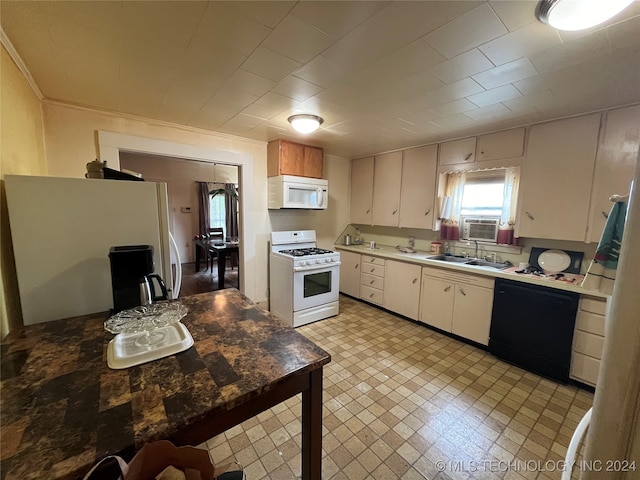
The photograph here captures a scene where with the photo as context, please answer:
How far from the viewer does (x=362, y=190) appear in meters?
4.26

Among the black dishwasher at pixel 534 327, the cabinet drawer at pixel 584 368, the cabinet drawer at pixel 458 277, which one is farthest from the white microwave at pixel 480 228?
the cabinet drawer at pixel 584 368

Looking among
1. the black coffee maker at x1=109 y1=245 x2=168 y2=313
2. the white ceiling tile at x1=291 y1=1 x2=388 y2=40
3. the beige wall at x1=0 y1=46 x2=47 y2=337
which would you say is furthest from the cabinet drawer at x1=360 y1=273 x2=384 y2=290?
the beige wall at x1=0 y1=46 x2=47 y2=337

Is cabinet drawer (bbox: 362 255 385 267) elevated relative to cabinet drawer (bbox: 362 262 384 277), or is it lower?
elevated

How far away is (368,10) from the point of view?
1.12 metres

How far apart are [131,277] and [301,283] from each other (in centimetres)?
201

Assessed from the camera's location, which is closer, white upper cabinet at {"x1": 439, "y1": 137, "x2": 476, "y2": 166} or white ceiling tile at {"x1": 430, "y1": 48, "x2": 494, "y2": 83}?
white ceiling tile at {"x1": 430, "y1": 48, "x2": 494, "y2": 83}

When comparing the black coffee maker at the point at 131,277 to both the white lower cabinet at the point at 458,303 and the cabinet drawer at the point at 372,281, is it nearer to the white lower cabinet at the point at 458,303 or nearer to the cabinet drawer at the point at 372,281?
the white lower cabinet at the point at 458,303

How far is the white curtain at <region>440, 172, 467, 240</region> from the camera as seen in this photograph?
10.8 ft

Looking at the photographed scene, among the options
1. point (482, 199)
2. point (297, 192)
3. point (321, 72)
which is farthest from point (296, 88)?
point (482, 199)

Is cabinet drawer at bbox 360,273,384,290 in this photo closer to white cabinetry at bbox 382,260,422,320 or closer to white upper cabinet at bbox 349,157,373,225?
white cabinetry at bbox 382,260,422,320

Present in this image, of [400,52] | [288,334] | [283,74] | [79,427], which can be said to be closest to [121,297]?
[79,427]

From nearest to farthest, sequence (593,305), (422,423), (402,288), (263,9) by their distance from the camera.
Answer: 1. (263,9)
2. (422,423)
3. (593,305)
4. (402,288)

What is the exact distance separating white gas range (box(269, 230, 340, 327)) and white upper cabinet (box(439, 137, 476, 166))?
1862 millimetres

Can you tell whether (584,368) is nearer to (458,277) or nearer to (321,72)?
(458,277)
